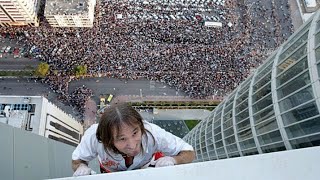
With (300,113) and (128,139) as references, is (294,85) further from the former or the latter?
(128,139)

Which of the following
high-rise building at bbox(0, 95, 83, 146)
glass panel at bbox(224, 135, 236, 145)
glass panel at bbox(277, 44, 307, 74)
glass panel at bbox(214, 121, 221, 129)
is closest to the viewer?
glass panel at bbox(277, 44, 307, 74)

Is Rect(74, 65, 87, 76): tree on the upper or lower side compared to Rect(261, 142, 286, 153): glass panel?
upper

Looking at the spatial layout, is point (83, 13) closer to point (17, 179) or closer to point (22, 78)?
point (22, 78)

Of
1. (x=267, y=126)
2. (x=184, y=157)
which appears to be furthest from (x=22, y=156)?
(x=267, y=126)

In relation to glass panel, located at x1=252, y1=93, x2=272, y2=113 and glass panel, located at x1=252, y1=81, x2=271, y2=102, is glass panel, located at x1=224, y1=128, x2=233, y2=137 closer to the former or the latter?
glass panel, located at x1=252, y1=81, x2=271, y2=102

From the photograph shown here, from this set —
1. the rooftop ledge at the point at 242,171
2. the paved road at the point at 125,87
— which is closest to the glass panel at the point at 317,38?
the rooftop ledge at the point at 242,171

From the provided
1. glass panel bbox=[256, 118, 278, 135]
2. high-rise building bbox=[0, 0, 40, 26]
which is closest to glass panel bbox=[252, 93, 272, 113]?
glass panel bbox=[256, 118, 278, 135]

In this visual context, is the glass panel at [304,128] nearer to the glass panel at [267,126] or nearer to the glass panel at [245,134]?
the glass panel at [267,126]
